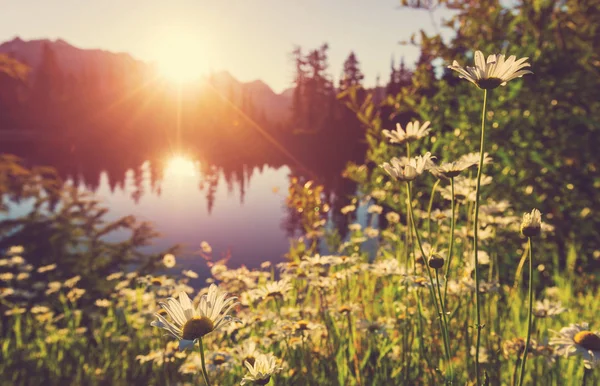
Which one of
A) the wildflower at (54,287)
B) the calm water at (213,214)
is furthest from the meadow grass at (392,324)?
the calm water at (213,214)

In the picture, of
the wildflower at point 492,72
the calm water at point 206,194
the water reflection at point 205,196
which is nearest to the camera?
the wildflower at point 492,72

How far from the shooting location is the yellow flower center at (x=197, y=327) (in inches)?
40.2

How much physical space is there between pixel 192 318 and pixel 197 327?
6cm

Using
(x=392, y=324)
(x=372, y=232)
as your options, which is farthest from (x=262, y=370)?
(x=372, y=232)

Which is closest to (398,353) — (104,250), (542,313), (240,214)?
(542,313)

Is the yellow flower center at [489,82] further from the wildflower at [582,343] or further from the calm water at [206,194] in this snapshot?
the calm water at [206,194]

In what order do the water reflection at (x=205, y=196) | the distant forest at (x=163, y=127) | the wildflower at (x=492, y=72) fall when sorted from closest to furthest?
the wildflower at (x=492, y=72) → the water reflection at (x=205, y=196) → the distant forest at (x=163, y=127)

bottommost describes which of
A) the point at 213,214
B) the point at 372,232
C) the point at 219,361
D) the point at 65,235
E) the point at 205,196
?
the point at 213,214

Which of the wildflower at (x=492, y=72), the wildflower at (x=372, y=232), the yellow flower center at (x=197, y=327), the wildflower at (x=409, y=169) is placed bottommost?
the wildflower at (x=372, y=232)

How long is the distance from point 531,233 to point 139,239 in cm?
701

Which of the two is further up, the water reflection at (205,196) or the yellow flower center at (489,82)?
the yellow flower center at (489,82)

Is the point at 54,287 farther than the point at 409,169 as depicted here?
Yes

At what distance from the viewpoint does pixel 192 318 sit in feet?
3.57

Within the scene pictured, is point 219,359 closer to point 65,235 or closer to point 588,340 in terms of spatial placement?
point 588,340
